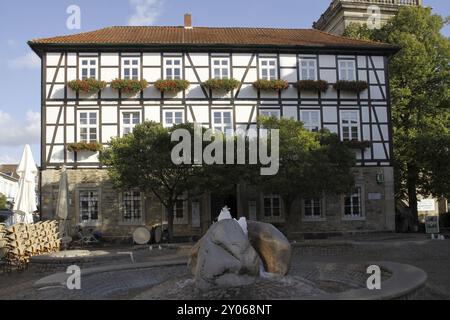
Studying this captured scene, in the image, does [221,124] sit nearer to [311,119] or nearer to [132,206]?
[311,119]

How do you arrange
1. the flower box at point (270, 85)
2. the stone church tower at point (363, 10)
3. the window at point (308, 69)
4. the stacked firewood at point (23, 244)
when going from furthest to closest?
the stone church tower at point (363, 10) → the window at point (308, 69) → the flower box at point (270, 85) → the stacked firewood at point (23, 244)

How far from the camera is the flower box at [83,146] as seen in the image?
904 inches

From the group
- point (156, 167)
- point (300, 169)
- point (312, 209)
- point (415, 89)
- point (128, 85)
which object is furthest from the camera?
point (415, 89)

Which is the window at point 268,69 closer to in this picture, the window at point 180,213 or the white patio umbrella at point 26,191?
the window at point 180,213

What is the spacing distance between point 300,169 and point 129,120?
907cm

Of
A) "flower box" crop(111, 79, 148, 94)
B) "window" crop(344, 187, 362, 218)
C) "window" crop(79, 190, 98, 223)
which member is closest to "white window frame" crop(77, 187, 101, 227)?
"window" crop(79, 190, 98, 223)

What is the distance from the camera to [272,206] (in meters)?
24.5

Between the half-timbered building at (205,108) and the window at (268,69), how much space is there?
0.05 metres

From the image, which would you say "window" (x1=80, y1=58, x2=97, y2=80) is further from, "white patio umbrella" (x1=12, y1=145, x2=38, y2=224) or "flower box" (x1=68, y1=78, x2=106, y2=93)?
"white patio umbrella" (x1=12, y1=145, x2=38, y2=224)

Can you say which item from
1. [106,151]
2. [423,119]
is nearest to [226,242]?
[106,151]

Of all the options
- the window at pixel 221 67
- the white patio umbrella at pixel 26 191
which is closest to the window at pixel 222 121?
the window at pixel 221 67

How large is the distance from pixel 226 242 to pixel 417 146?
19.7m

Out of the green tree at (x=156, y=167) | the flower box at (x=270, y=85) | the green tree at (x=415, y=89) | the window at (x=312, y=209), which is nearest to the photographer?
the green tree at (x=156, y=167)

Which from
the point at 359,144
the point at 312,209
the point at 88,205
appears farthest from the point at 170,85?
the point at 359,144
